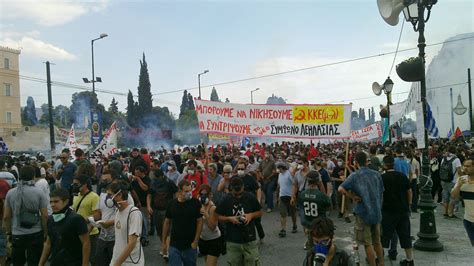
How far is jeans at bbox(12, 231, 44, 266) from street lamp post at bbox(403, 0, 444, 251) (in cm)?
673

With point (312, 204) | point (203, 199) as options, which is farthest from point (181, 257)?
point (312, 204)

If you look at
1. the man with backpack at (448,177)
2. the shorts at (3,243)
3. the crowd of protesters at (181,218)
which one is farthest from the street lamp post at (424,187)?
the shorts at (3,243)

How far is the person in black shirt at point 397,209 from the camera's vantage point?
6594 millimetres

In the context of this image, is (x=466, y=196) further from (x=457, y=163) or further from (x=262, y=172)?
(x=262, y=172)

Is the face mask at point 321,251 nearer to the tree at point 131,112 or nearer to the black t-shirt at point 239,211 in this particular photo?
the black t-shirt at point 239,211

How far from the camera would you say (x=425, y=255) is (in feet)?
24.0

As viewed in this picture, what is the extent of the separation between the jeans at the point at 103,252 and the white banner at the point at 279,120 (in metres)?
6.71

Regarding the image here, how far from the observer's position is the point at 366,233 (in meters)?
6.25

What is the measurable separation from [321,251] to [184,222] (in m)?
2.62

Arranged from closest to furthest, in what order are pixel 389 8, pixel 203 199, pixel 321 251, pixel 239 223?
pixel 321 251, pixel 239 223, pixel 203 199, pixel 389 8

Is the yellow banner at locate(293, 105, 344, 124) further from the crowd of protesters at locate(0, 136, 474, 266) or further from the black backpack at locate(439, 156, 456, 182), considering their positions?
the crowd of protesters at locate(0, 136, 474, 266)

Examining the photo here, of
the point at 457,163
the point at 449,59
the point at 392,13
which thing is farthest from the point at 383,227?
the point at 449,59

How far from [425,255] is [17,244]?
272 inches

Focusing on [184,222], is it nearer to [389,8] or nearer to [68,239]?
[68,239]
